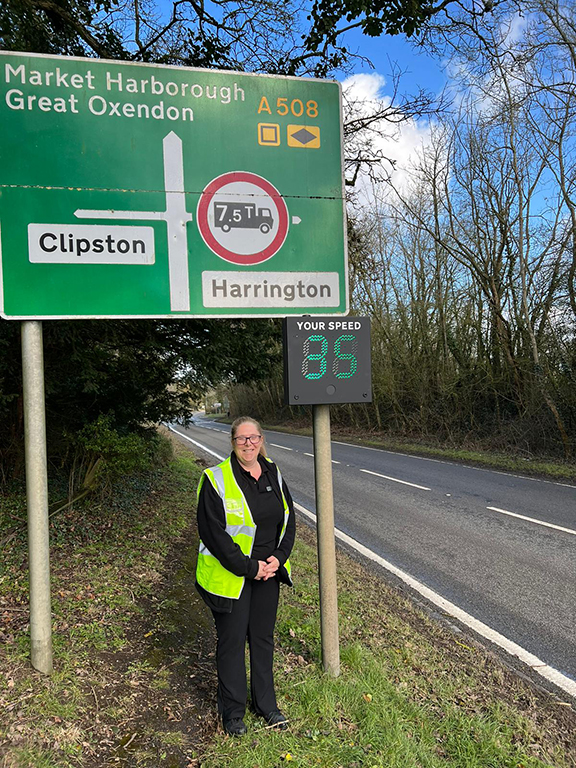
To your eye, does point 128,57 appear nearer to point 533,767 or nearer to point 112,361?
point 112,361

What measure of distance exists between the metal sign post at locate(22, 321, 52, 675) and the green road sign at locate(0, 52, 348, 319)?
0.88 feet

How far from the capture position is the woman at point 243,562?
2.99 m

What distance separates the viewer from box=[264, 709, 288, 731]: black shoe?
3.04 meters

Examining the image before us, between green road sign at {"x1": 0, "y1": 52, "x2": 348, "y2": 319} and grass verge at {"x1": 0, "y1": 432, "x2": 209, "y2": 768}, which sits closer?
grass verge at {"x1": 0, "y1": 432, "x2": 209, "y2": 768}

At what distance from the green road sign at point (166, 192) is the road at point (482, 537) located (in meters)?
3.41

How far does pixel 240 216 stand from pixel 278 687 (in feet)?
9.85

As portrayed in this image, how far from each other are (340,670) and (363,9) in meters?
5.60

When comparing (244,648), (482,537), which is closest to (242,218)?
(244,648)

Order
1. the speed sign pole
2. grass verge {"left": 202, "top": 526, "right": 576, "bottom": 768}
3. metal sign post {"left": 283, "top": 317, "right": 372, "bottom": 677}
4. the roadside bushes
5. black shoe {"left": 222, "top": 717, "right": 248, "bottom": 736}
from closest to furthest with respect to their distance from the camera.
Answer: grass verge {"left": 202, "top": 526, "right": 576, "bottom": 768} → black shoe {"left": 222, "top": 717, "right": 248, "bottom": 736} → metal sign post {"left": 283, "top": 317, "right": 372, "bottom": 677} → the speed sign pole → the roadside bushes

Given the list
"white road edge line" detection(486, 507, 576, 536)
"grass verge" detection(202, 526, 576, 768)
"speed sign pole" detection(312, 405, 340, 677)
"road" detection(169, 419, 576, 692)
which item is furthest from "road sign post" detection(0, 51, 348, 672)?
"white road edge line" detection(486, 507, 576, 536)

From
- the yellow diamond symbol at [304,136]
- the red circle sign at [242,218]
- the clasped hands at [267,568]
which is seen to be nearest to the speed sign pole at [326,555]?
the clasped hands at [267,568]

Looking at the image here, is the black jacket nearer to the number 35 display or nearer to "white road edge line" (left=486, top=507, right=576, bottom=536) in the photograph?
the number 35 display

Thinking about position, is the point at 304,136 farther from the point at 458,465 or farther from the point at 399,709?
the point at 458,465

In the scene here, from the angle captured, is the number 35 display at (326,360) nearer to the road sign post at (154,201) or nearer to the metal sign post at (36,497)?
the road sign post at (154,201)
